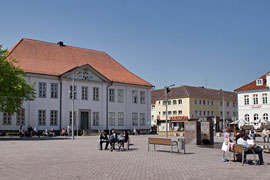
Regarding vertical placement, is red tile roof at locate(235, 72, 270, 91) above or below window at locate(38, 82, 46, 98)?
above

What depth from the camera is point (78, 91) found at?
162ft

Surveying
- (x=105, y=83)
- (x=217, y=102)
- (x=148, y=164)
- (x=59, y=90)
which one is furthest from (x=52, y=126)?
(x=217, y=102)

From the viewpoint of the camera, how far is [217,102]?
88.8m

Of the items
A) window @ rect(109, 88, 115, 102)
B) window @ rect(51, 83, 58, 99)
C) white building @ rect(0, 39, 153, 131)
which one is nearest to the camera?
white building @ rect(0, 39, 153, 131)

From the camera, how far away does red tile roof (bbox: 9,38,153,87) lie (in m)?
47.1

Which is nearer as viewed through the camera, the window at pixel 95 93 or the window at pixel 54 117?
the window at pixel 54 117

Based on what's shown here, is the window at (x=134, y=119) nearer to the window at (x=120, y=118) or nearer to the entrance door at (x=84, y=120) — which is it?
the window at (x=120, y=118)

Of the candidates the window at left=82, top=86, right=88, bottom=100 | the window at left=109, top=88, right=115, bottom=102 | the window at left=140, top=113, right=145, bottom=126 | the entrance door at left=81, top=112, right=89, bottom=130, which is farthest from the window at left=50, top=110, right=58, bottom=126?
the window at left=140, top=113, right=145, bottom=126

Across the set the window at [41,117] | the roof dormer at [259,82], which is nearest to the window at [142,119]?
the window at [41,117]

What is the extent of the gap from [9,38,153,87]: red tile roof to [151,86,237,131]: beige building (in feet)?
69.7

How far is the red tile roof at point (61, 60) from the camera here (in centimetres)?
4714

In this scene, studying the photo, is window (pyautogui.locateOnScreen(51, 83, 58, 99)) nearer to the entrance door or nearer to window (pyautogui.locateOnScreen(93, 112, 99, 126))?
the entrance door

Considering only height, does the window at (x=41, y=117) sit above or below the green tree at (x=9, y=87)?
below

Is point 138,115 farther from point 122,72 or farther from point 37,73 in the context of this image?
point 37,73
